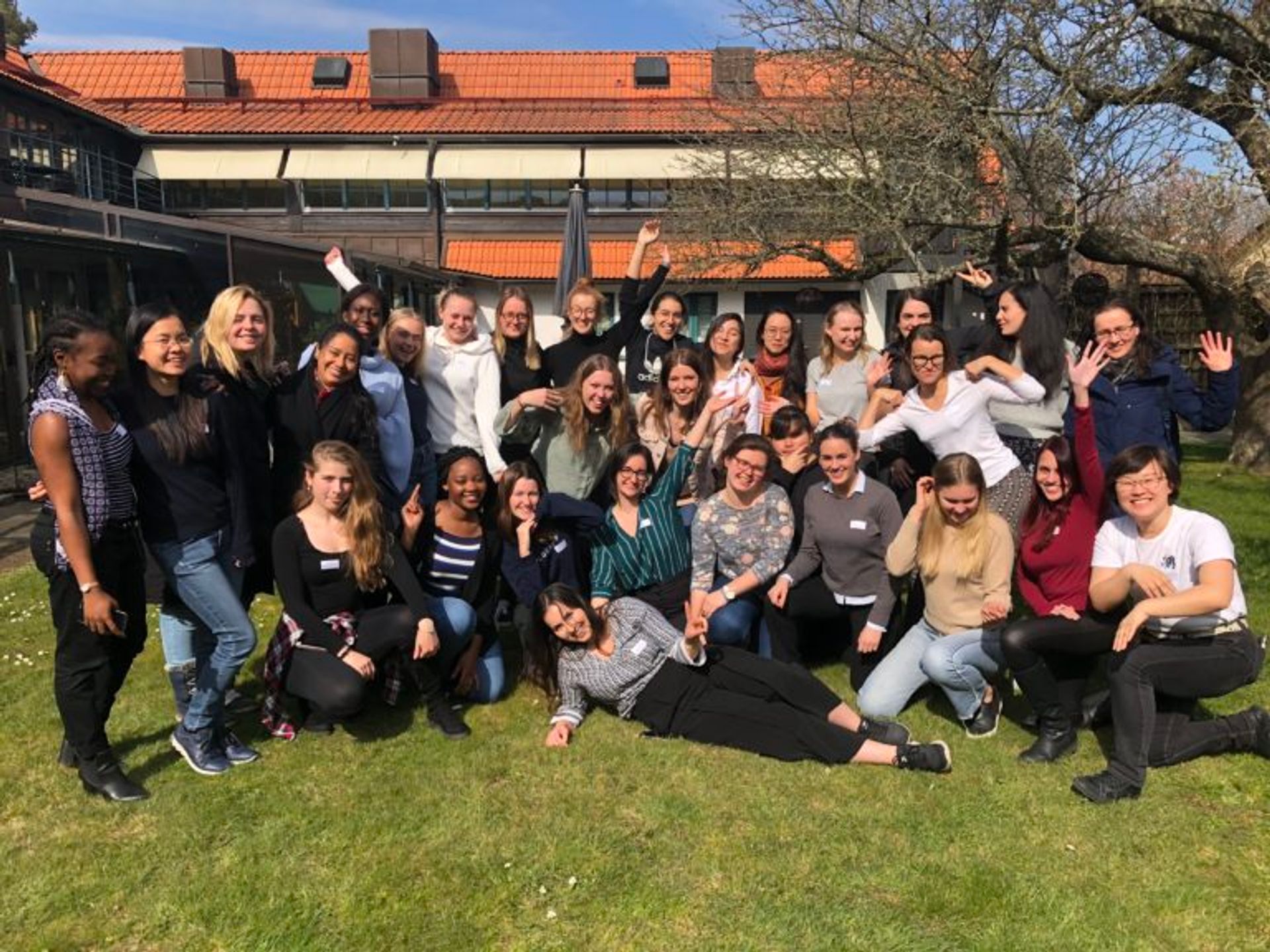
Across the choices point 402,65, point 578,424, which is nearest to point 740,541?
point 578,424

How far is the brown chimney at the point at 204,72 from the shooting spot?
28641 mm

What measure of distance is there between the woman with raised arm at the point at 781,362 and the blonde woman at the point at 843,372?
0.30 feet

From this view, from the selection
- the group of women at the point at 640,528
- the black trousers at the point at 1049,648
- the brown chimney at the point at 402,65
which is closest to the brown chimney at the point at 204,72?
the brown chimney at the point at 402,65

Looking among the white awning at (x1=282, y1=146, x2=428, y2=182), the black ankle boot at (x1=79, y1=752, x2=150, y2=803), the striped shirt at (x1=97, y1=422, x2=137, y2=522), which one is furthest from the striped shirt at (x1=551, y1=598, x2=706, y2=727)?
the white awning at (x1=282, y1=146, x2=428, y2=182)

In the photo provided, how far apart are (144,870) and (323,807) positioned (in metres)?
0.65

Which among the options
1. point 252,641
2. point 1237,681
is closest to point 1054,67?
point 1237,681

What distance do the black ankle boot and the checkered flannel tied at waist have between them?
674mm

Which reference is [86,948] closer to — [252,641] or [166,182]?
[252,641]

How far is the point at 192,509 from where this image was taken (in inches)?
142

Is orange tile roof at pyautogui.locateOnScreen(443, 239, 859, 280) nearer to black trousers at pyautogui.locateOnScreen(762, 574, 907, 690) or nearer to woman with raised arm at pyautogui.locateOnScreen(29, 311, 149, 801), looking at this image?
black trousers at pyautogui.locateOnScreen(762, 574, 907, 690)

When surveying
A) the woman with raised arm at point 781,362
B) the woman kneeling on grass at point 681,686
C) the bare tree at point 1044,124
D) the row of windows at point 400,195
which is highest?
the row of windows at point 400,195

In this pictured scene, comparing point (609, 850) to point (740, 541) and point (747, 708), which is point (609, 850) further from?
point (740, 541)

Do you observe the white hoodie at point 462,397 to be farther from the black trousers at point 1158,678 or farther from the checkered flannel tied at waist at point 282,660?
the black trousers at point 1158,678

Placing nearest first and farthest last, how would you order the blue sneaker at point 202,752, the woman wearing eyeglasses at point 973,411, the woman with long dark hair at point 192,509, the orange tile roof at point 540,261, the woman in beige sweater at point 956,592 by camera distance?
the woman with long dark hair at point 192,509
the blue sneaker at point 202,752
the woman in beige sweater at point 956,592
the woman wearing eyeglasses at point 973,411
the orange tile roof at point 540,261
